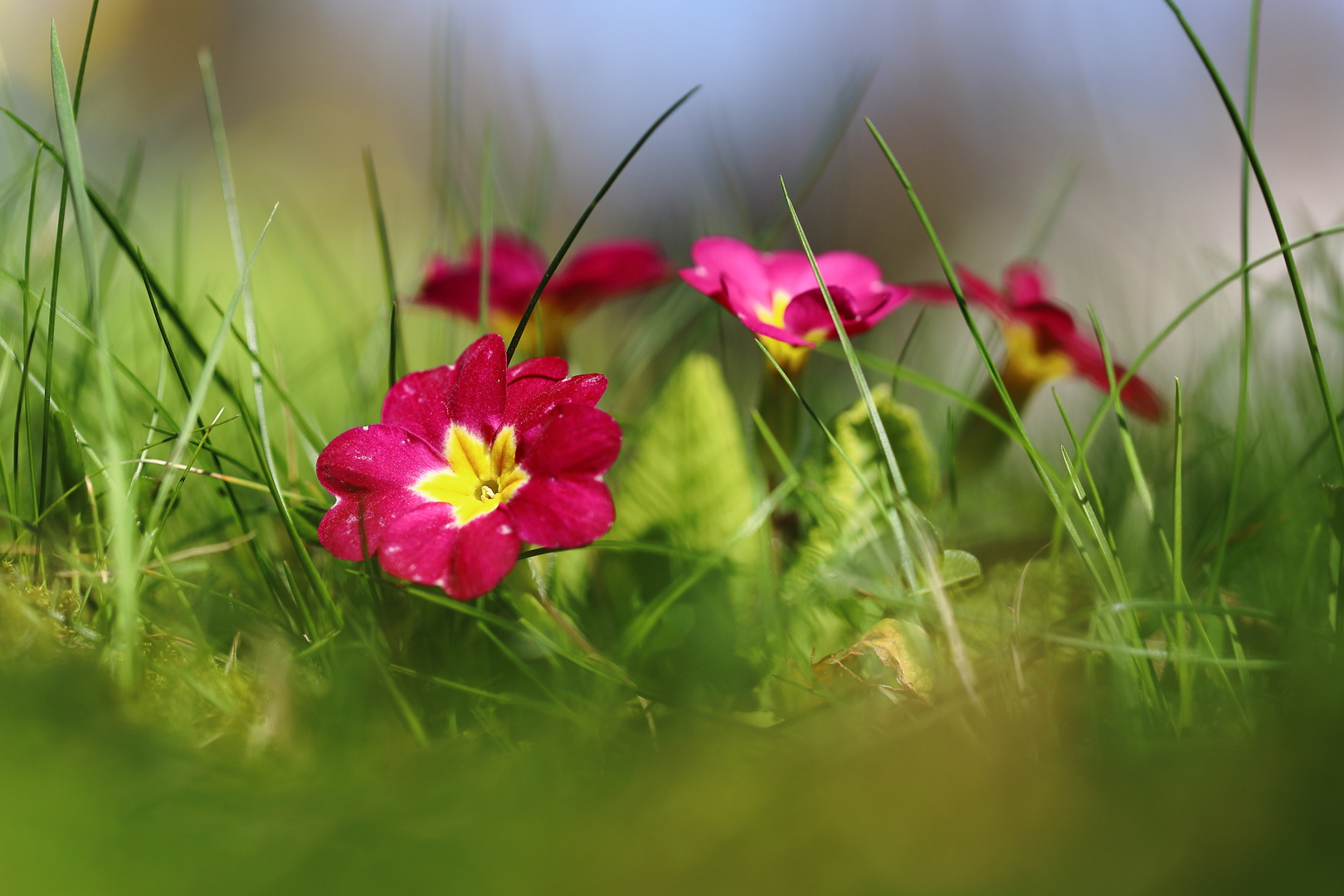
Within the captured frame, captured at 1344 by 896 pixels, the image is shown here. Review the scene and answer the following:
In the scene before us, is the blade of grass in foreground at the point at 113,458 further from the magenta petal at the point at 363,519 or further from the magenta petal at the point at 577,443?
the magenta petal at the point at 577,443

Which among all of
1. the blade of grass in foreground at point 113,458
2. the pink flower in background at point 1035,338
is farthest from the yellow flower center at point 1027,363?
the blade of grass in foreground at point 113,458

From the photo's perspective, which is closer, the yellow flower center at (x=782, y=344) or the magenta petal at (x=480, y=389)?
the magenta petal at (x=480, y=389)

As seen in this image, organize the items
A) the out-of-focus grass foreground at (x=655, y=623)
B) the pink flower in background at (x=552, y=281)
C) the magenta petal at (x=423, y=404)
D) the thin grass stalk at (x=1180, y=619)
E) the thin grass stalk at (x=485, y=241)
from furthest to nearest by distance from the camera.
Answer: the pink flower in background at (x=552, y=281), the thin grass stalk at (x=485, y=241), the magenta petal at (x=423, y=404), the thin grass stalk at (x=1180, y=619), the out-of-focus grass foreground at (x=655, y=623)

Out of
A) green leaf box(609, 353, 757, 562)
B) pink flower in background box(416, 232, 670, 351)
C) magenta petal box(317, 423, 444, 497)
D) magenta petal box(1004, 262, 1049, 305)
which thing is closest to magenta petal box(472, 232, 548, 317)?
pink flower in background box(416, 232, 670, 351)

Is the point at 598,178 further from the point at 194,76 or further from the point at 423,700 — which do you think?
the point at 423,700

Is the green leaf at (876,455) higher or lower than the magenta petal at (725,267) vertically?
lower

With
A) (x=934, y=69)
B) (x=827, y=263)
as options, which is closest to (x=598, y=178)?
(x=934, y=69)

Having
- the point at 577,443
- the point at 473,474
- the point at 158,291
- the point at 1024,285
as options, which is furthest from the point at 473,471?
the point at 1024,285
